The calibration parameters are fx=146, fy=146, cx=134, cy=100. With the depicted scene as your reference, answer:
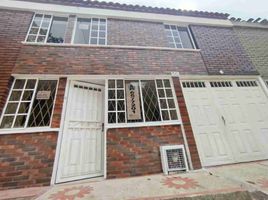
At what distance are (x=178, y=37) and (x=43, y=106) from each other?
5.35m

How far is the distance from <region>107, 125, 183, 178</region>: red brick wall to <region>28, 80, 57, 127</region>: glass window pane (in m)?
1.66

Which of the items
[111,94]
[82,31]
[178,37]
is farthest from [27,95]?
[178,37]

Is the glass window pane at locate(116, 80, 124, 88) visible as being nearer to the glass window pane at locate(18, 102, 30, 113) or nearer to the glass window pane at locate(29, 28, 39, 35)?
the glass window pane at locate(18, 102, 30, 113)

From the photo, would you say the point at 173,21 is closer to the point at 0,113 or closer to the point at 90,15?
the point at 90,15

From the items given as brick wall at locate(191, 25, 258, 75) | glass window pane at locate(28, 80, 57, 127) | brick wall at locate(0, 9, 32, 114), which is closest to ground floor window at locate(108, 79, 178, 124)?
glass window pane at locate(28, 80, 57, 127)

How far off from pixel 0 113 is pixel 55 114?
1.22m

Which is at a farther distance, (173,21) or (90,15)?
(173,21)

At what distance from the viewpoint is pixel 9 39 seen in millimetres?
4402

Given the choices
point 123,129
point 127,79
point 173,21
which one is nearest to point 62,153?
point 123,129

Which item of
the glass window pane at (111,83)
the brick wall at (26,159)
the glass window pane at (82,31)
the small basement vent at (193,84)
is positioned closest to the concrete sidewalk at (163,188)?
the brick wall at (26,159)

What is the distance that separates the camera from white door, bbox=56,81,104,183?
3.50 meters

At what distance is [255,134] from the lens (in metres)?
4.59

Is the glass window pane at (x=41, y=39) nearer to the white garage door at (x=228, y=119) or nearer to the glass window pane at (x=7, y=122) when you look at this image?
the glass window pane at (x=7, y=122)

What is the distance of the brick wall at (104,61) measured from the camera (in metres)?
4.21
